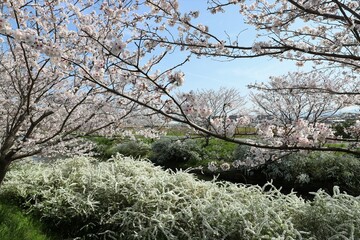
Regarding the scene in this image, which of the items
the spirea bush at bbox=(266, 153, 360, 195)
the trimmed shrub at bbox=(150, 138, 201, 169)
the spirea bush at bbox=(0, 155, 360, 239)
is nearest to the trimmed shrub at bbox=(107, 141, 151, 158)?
the trimmed shrub at bbox=(150, 138, 201, 169)

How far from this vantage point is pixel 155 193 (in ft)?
13.0

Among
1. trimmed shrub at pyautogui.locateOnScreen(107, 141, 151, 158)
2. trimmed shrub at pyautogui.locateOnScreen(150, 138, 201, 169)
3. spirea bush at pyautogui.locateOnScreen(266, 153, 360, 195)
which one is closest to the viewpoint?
spirea bush at pyautogui.locateOnScreen(266, 153, 360, 195)

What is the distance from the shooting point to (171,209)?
3.76 m

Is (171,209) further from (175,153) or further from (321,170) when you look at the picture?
(175,153)

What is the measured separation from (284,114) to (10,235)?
11.6 metres

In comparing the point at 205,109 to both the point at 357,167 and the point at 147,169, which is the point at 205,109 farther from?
the point at 357,167

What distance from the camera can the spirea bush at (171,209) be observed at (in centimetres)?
314

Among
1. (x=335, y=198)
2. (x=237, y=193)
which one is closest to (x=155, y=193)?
(x=237, y=193)

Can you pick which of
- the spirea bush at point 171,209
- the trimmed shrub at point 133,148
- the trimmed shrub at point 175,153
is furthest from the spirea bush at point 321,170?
the trimmed shrub at point 133,148

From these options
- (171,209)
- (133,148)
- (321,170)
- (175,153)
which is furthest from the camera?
(133,148)

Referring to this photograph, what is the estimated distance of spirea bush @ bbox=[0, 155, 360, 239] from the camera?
10.3 feet

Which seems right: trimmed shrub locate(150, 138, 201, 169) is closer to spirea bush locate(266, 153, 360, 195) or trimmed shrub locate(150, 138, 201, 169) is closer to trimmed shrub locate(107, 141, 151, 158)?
trimmed shrub locate(107, 141, 151, 158)

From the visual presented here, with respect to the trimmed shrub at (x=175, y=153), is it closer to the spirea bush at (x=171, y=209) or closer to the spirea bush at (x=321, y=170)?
the spirea bush at (x=321, y=170)

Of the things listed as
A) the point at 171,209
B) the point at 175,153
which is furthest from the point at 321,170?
the point at 171,209
